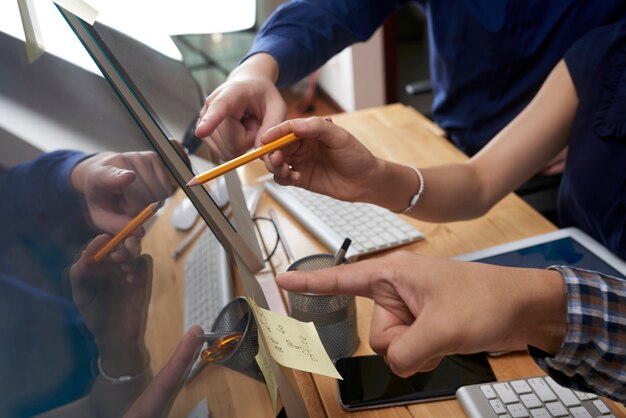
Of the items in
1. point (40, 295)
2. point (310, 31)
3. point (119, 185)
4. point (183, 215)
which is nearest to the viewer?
point (40, 295)

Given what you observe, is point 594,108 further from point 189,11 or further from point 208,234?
point 189,11

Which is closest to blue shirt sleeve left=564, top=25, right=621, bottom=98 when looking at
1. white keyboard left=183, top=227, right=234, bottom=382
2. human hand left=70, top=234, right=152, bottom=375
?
white keyboard left=183, top=227, right=234, bottom=382

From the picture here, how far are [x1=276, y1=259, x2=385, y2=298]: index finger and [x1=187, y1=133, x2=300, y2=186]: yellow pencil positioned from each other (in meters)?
0.13

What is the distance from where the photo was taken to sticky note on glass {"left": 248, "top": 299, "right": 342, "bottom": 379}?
0.54 meters

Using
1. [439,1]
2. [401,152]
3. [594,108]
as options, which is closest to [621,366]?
[594,108]

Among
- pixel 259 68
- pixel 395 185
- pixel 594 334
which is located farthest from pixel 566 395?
pixel 259 68

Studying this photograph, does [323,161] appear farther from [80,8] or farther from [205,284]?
[80,8]

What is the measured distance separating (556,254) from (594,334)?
38 centimetres

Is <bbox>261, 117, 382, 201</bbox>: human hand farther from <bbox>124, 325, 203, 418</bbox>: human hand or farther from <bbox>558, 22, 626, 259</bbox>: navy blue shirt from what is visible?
<bbox>558, 22, 626, 259</bbox>: navy blue shirt

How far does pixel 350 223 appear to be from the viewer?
3.39 feet

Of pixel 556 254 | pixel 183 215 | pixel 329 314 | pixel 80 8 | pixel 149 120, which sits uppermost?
pixel 80 8

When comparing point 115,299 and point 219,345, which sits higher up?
point 115,299

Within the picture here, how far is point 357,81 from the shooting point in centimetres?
288

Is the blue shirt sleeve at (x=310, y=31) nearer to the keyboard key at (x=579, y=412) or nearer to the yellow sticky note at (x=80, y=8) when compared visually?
the yellow sticky note at (x=80, y=8)
